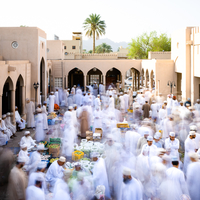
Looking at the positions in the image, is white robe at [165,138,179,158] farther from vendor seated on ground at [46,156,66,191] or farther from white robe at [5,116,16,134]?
white robe at [5,116,16,134]

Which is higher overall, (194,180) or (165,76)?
(165,76)

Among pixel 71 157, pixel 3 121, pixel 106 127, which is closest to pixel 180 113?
pixel 106 127

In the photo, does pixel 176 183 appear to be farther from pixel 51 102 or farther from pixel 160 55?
pixel 160 55

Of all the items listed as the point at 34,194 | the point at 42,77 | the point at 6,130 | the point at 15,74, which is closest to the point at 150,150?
the point at 34,194

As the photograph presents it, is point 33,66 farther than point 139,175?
Yes

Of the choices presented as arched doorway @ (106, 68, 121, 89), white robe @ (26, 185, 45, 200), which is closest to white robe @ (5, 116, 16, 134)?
white robe @ (26, 185, 45, 200)

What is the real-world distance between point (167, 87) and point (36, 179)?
1371 cm

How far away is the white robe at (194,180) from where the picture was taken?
485 centimetres

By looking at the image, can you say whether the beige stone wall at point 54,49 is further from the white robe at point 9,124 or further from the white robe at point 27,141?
the white robe at point 27,141

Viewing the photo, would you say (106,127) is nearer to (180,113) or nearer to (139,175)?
(180,113)

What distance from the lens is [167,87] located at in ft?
54.6

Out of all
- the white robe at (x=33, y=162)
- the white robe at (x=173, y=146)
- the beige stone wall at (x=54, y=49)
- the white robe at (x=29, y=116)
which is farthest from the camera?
the beige stone wall at (x=54, y=49)

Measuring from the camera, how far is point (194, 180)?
4910mm

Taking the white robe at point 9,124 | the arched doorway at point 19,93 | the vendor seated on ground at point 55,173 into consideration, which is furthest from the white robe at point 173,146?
the arched doorway at point 19,93
